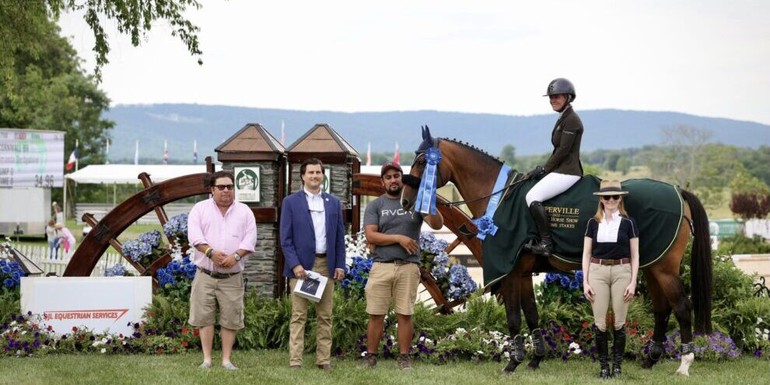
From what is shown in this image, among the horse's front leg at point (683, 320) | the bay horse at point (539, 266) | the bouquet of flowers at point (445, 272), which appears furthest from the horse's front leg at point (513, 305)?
the bouquet of flowers at point (445, 272)

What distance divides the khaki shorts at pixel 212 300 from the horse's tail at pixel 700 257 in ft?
12.8

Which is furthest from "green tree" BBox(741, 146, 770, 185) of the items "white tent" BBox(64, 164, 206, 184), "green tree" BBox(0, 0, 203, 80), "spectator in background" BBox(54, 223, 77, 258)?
"green tree" BBox(0, 0, 203, 80)

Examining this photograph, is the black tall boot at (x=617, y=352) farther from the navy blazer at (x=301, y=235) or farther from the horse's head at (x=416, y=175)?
the navy blazer at (x=301, y=235)

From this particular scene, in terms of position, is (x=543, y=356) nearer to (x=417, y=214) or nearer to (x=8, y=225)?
(x=417, y=214)

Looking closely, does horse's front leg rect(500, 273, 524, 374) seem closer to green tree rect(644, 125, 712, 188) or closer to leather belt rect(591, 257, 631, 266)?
leather belt rect(591, 257, 631, 266)

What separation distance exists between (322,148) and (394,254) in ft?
8.07

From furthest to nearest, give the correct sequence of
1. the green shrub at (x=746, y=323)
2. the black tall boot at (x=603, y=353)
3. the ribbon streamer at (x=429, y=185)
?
the green shrub at (x=746, y=323)
the ribbon streamer at (x=429, y=185)
the black tall boot at (x=603, y=353)

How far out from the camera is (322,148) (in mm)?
10328

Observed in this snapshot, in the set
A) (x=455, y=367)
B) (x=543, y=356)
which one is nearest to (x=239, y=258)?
(x=455, y=367)

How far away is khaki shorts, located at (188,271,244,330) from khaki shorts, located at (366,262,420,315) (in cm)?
116

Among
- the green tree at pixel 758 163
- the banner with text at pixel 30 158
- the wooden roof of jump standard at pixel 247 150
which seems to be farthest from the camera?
the green tree at pixel 758 163

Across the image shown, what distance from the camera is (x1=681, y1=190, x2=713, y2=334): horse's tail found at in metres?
8.22

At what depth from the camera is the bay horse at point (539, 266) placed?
26.6 ft

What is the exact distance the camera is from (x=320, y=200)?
27.2ft
